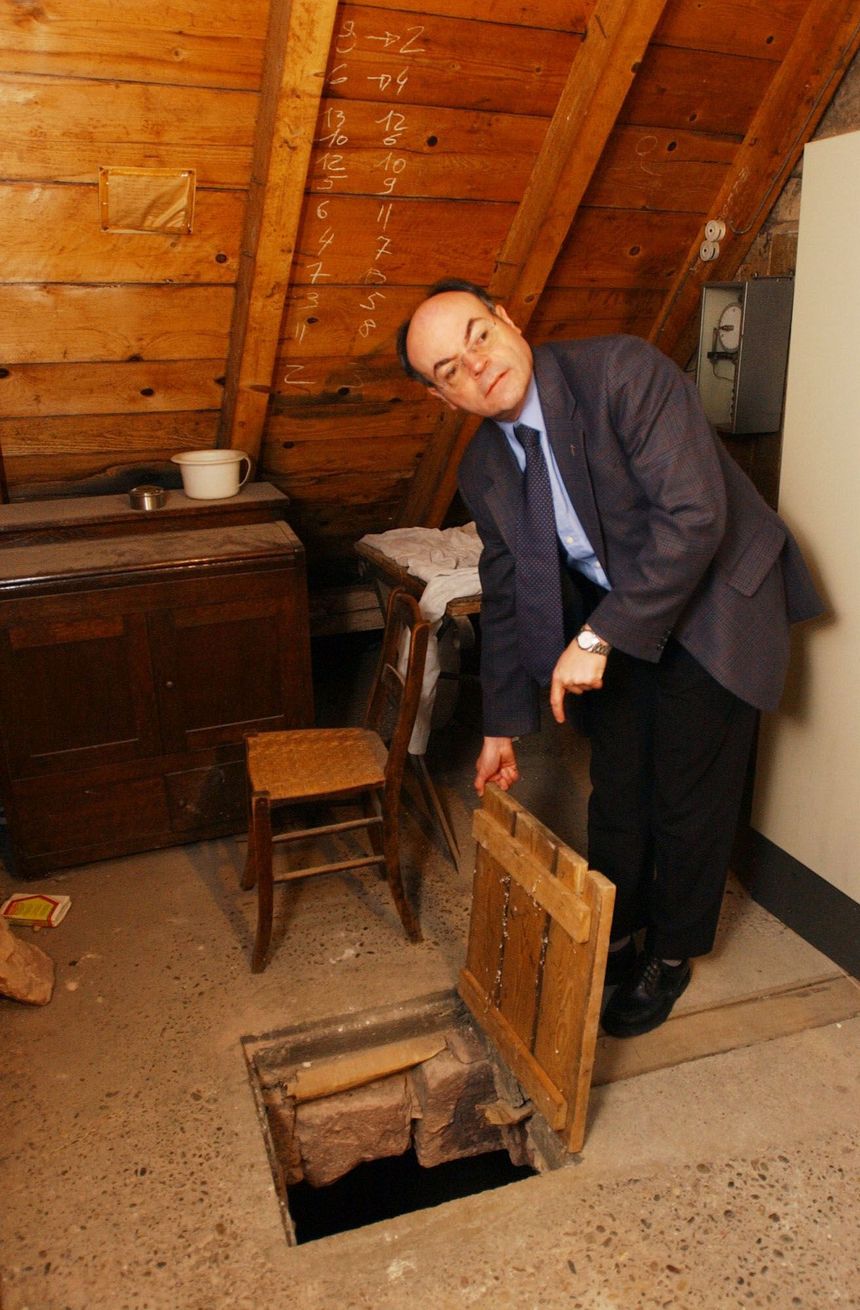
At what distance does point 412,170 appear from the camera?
2457 mm

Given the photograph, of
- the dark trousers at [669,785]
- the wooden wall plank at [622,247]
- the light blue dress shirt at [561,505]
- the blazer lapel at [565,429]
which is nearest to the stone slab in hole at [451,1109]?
the dark trousers at [669,785]

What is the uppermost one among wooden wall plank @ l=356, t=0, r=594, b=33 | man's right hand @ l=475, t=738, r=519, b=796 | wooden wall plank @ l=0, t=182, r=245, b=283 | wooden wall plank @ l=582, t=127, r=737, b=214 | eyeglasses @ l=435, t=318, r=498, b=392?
wooden wall plank @ l=356, t=0, r=594, b=33

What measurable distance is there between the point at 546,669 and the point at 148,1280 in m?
1.22

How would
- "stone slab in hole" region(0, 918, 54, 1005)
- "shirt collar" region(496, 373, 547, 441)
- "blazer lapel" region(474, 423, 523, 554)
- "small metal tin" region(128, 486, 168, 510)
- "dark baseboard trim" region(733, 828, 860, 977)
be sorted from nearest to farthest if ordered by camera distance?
"shirt collar" region(496, 373, 547, 441)
"blazer lapel" region(474, 423, 523, 554)
"stone slab in hole" region(0, 918, 54, 1005)
"dark baseboard trim" region(733, 828, 860, 977)
"small metal tin" region(128, 486, 168, 510)

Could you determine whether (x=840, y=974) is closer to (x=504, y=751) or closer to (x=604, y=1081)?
(x=604, y=1081)

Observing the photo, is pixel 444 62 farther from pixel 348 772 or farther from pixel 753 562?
pixel 348 772

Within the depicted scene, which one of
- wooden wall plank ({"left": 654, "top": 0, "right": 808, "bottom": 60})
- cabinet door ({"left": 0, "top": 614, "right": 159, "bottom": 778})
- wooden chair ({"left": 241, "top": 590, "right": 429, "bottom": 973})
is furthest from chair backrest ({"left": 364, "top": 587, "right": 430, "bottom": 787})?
wooden wall plank ({"left": 654, "top": 0, "right": 808, "bottom": 60})

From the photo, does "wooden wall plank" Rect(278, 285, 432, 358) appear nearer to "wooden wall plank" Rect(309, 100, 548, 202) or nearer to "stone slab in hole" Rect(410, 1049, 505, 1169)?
"wooden wall plank" Rect(309, 100, 548, 202)

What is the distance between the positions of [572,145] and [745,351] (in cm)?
70

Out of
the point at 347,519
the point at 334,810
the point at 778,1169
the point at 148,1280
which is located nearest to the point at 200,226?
the point at 347,519

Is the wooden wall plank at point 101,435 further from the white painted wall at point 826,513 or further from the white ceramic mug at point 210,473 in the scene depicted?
the white painted wall at point 826,513

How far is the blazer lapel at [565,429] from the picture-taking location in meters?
1.65

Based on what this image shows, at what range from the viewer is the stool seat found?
2.22 metres

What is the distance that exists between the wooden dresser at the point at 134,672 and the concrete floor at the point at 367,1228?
1.01 ft
